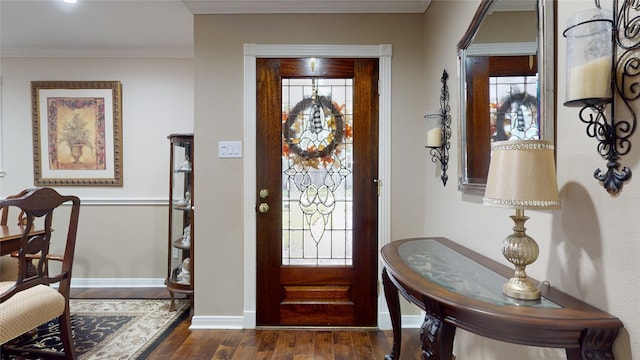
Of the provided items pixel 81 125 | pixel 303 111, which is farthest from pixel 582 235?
pixel 81 125

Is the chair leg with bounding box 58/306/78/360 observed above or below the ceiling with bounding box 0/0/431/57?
below

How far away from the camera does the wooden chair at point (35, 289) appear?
141cm

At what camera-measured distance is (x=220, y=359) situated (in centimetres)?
184

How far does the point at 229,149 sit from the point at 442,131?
4.82 feet

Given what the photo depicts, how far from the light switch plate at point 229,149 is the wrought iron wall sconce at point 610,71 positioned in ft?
6.18

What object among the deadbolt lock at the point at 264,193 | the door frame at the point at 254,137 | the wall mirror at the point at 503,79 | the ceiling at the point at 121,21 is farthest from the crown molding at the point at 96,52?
the wall mirror at the point at 503,79

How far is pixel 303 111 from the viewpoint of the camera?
2.22 metres

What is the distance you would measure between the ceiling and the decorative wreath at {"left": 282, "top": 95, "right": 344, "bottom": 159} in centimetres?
65

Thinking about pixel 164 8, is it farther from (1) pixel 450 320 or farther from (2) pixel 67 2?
(1) pixel 450 320

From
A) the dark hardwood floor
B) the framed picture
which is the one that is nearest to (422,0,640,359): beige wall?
the dark hardwood floor

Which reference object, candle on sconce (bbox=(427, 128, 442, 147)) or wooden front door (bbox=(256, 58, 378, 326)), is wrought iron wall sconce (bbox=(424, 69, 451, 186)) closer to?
candle on sconce (bbox=(427, 128, 442, 147))

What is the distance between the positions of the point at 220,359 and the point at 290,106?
1.73 metres

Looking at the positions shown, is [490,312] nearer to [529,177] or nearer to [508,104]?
[529,177]

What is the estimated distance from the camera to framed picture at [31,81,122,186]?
300cm
